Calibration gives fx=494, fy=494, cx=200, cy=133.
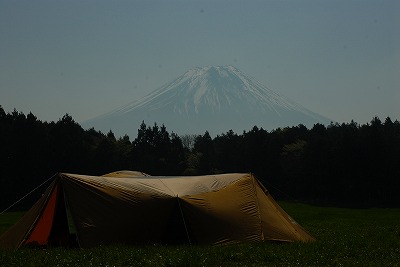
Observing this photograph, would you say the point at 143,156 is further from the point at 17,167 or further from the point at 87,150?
the point at 17,167

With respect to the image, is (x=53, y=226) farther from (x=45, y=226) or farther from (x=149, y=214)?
(x=149, y=214)

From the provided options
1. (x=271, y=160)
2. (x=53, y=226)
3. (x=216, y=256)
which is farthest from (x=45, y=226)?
(x=271, y=160)

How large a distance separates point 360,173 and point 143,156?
154 ft

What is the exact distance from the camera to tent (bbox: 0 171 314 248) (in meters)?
15.3

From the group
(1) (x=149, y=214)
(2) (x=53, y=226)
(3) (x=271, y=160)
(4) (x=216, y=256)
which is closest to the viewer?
(4) (x=216, y=256)

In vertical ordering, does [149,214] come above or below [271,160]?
below

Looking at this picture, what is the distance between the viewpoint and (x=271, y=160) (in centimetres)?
10525

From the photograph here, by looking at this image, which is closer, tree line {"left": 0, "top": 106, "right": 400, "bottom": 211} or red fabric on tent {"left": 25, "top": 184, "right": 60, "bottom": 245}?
red fabric on tent {"left": 25, "top": 184, "right": 60, "bottom": 245}

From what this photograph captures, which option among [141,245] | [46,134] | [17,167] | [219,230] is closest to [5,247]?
[141,245]

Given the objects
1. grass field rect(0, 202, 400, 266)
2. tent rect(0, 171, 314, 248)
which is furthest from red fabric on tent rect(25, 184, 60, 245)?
grass field rect(0, 202, 400, 266)

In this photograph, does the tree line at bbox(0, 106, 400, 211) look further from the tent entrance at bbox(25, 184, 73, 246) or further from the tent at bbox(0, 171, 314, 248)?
the tent entrance at bbox(25, 184, 73, 246)

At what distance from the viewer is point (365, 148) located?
8512 centimetres

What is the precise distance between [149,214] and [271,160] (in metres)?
91.1

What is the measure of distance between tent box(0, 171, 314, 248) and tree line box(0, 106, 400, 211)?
55570mm
